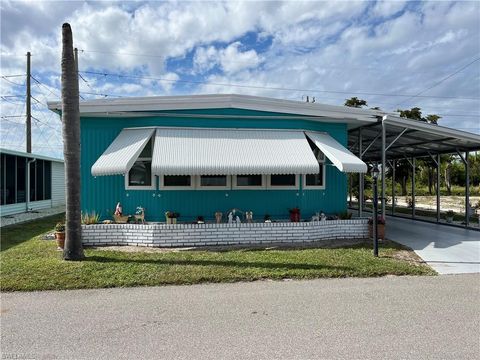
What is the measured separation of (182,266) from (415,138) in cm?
1046

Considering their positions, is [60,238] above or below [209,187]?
below

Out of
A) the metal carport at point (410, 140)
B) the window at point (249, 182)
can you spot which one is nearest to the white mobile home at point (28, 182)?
the window at point (249, 182)

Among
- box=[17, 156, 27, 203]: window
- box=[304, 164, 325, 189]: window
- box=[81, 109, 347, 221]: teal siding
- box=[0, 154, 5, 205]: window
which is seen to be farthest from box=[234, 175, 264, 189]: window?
box=[17, 156, 27, 203]: window

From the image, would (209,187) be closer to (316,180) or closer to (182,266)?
(316,180)

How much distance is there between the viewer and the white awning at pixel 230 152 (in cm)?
928

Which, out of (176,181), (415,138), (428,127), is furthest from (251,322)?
(415,138)

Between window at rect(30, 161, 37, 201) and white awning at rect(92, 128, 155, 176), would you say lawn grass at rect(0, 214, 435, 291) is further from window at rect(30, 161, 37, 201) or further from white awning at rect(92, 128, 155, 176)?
window at rect(30, 161, 37, 201)

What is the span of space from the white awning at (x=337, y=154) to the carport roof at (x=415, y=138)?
5.37ft

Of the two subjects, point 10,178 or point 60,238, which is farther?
point 10,178

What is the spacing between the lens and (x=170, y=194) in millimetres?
10617

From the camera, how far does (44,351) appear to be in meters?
3.95

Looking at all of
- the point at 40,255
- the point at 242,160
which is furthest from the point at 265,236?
the point at 40,255

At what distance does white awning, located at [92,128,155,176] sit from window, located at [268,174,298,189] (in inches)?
149

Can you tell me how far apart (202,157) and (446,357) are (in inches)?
275
